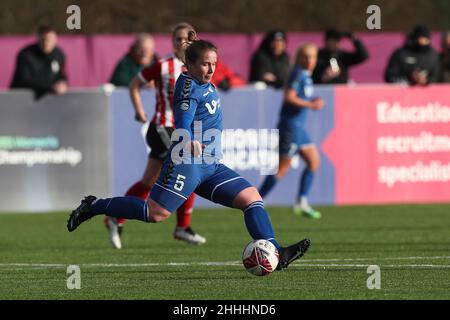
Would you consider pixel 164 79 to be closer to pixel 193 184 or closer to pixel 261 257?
pixel 193 184

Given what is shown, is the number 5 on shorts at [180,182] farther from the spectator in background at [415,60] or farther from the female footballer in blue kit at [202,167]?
the spectator in background at [415,60]

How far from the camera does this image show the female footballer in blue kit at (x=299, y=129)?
55.7 feet

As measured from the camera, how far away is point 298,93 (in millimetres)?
17078

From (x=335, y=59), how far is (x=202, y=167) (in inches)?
377

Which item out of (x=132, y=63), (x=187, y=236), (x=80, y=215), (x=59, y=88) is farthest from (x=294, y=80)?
(x=80, y=215)

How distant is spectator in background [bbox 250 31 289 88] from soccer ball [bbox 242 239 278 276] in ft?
30.8

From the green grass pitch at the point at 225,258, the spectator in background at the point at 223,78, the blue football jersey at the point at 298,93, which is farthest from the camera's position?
the blue football jersey at the point at 298,93

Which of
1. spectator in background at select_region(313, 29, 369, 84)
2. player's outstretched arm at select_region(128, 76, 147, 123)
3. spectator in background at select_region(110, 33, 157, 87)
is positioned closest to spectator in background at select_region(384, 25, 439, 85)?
spectator in background at select_region(313, 29, 369, 84)

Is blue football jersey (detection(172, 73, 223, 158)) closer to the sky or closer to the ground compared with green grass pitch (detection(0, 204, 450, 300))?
closer to the sky

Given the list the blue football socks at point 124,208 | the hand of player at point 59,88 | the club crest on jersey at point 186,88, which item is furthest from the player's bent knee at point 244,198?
the hand of player at point 59,88

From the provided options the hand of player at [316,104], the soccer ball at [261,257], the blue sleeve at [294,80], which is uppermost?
the blue sleeve at [294,80]

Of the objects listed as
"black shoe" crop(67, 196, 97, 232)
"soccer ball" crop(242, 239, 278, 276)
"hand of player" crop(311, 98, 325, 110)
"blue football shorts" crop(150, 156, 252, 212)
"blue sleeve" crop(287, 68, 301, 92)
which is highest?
"blue sleeve" crop(287, 68, 301, 92)

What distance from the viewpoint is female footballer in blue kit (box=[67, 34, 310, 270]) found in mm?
10141

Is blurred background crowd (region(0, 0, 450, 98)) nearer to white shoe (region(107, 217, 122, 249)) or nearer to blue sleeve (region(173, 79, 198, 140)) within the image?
white shoe (region(107, 217, 122, 249))
